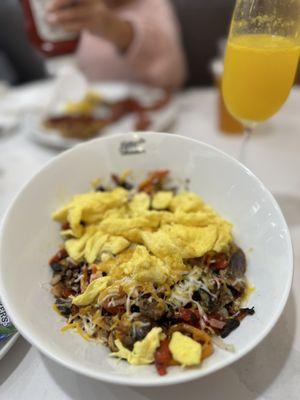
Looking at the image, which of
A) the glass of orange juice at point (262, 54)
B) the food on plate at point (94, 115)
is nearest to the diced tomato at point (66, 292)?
the glass of orange juice at point (262, 54)

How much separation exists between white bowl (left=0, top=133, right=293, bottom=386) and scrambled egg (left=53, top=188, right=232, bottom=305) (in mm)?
42

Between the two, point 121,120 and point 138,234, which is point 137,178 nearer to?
point 138,234

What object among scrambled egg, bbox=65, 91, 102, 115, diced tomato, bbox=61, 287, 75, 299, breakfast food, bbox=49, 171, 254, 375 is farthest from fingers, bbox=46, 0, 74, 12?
diced tomato, bbox=61, 287, 75, 299

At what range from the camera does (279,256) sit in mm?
681

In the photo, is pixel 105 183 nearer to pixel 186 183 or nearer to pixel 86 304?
pixel 186 183

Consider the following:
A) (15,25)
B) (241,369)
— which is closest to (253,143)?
(241,369)

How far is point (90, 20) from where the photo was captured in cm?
142

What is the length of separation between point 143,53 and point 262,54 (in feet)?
3.21

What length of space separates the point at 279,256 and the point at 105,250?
328 millimetres

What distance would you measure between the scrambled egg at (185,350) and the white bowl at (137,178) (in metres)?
0.01

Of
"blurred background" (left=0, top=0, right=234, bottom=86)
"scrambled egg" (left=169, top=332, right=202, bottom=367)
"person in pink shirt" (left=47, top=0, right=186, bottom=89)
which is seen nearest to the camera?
"scrambled egg" (left=169, top=332, right=202, bottom=367)

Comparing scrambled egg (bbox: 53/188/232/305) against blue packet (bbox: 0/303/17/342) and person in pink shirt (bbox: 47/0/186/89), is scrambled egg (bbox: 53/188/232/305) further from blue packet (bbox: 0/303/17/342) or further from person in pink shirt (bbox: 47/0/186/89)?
person in pink shirt (bbox: 47/0/186/89)

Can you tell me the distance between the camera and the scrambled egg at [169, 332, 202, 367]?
1.83 ft

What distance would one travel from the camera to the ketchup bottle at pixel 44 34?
49.3 inches
